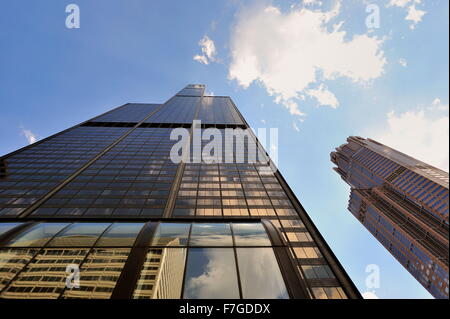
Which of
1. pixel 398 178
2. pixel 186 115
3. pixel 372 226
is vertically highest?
pixel 186 115

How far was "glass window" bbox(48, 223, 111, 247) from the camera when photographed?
10.1 m

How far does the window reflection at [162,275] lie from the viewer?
774 cm

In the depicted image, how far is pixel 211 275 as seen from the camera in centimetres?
838

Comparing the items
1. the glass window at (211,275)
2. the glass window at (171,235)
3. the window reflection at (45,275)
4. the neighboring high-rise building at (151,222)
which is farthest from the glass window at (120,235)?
the glass window at (211,275)

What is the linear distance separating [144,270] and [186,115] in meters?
98.1

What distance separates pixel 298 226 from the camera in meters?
34.1

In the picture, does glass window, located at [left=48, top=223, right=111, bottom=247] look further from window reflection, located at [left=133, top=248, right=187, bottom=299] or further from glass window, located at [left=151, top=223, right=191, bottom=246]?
window reflection, located at [left=133, top=248, right=187, bottom=299]

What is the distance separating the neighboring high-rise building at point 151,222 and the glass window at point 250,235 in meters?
0.06

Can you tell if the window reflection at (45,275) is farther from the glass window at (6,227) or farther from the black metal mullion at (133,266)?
the glass window at (6,227)

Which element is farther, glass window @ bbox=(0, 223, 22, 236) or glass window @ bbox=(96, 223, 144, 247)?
glass window @ bbox=(0, 223, 22, 236)

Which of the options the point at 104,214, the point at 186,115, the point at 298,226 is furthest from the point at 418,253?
the point at 104,214

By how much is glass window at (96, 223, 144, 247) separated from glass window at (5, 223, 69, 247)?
279cm

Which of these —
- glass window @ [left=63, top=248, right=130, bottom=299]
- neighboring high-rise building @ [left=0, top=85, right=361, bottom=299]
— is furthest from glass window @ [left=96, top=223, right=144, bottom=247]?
glass window @ [left=63, top=248, right=130, bottom=299]
